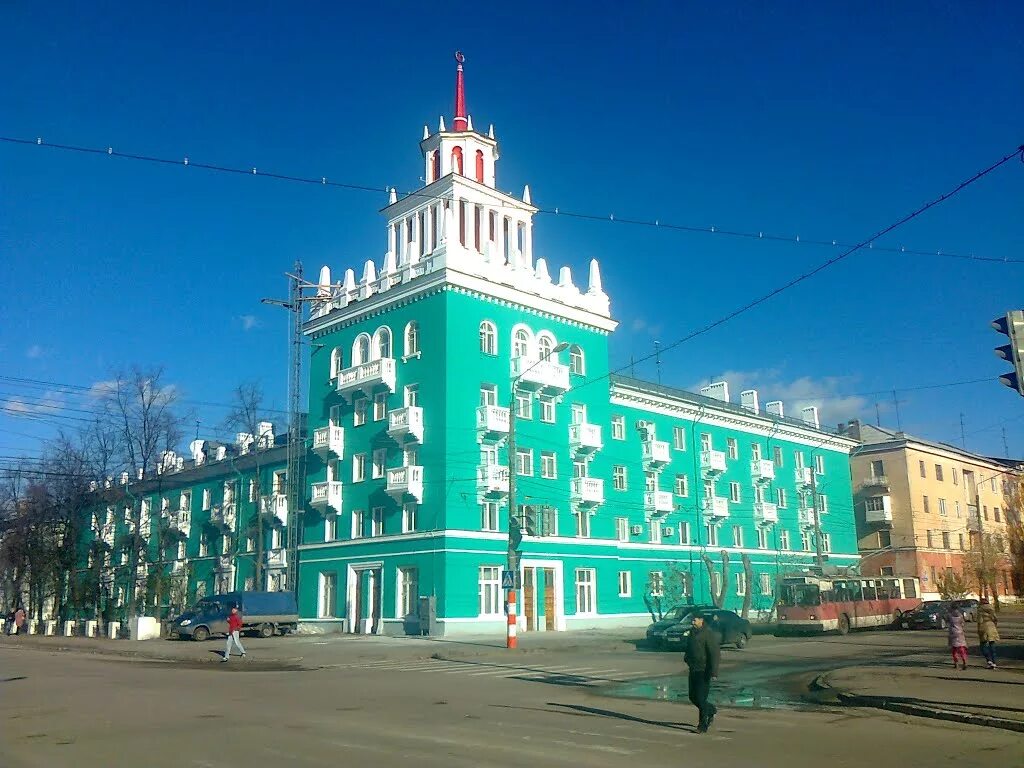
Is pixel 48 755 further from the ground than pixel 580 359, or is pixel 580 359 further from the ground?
pixel 580 359

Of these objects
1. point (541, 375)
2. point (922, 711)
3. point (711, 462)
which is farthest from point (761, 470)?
point (922, 711)

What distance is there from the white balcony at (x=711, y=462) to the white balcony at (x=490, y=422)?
19.1m

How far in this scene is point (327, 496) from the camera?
45.7m

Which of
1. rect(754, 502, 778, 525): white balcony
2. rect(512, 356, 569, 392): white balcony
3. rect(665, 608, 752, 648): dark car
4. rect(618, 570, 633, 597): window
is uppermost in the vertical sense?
rect(512, 356, 569, 392): white balcony

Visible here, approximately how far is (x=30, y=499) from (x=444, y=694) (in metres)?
49.8

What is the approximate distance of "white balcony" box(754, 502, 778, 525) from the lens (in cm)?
6047

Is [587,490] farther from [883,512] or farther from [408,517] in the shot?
[883,512]

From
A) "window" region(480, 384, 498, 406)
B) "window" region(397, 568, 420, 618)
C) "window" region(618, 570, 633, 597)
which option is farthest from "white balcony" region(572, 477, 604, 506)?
"window" region(397, 568, 420, 618)

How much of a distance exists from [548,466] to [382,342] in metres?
10.4

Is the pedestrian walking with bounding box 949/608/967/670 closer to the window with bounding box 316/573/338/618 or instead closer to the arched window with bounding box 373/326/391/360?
the arched window with bounding box 373/326/391/360

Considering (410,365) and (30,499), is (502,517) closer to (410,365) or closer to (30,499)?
(410,365)

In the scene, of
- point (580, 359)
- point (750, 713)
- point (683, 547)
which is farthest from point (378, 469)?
point (750, 713)

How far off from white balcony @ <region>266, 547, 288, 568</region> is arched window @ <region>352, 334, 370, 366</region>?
1234 cm

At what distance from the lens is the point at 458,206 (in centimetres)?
4656
